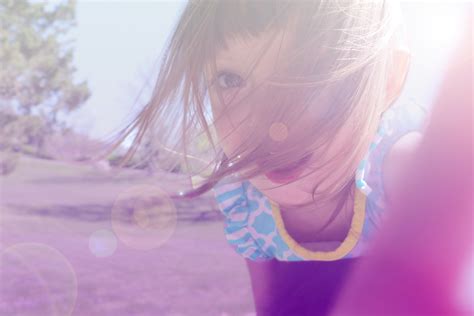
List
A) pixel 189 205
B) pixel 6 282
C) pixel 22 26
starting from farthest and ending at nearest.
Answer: pixel 22 26 → pixel 189 205 → pixel 6 282

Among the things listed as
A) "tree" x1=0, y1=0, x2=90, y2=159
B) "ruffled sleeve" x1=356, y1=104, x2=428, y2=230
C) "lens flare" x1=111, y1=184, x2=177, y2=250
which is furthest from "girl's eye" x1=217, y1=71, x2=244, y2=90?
"tree" x1=0, y1=0, x2=90, y2=159

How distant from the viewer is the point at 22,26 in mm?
7938

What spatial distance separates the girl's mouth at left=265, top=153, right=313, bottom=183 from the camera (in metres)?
0.76

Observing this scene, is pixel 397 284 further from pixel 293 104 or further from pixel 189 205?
pixel 189 205

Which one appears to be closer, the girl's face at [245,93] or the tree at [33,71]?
the girl's face at [245,93]

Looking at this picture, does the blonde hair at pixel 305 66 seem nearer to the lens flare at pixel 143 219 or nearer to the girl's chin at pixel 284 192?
the girl's chin at pixel 284 192

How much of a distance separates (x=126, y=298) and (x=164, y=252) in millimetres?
723

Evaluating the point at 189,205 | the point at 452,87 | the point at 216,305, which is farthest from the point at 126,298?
the point at 189,205

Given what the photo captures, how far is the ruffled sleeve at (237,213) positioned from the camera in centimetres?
109

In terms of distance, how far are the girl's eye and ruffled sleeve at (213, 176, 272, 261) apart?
35 cm

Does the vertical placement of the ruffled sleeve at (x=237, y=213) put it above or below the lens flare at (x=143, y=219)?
above

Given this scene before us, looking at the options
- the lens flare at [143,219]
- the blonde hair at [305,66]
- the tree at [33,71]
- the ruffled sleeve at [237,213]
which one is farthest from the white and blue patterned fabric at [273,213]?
the tree at [33,71]

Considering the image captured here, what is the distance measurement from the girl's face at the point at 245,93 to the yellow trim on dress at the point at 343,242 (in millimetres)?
144

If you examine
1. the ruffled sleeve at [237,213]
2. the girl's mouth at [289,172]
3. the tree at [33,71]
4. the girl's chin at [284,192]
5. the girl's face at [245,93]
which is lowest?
the tree at [33,71]
